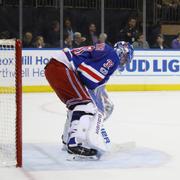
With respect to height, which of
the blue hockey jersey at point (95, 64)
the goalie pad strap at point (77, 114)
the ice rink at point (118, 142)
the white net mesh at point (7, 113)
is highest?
the blue hockey jersey at point (95, 64)

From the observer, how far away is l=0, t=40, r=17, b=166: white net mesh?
4.34m

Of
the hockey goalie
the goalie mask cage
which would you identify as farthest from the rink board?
the hockey goalie

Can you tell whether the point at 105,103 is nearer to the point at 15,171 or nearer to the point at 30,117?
the point at 15,171

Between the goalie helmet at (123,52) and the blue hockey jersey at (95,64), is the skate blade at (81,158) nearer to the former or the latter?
the blue hockey jersey at (95,64)

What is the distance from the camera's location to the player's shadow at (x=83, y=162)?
13.9 ft

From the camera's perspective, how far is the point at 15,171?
158 inches

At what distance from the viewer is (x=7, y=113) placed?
6.16 metres

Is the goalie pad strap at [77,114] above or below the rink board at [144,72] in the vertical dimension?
above

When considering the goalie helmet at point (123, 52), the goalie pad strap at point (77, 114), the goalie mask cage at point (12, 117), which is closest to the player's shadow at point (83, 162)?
the goalie mask cage at point (12, 117)

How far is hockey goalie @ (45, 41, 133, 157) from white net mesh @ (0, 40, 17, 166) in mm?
422

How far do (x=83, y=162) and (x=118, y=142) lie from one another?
3.52ft

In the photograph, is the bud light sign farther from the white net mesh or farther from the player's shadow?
the player's shadow

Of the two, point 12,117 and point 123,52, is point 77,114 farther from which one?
point 12,117

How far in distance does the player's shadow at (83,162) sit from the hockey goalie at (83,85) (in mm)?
131
